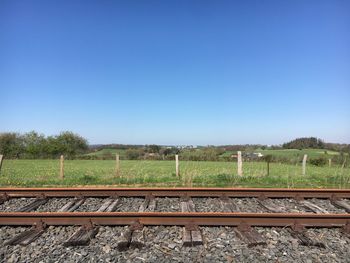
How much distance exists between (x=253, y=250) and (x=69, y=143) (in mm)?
75829

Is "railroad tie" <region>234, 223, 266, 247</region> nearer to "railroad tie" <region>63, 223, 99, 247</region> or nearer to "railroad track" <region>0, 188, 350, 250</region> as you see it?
"railroad track" <region>0, 188, 350, 250</region>

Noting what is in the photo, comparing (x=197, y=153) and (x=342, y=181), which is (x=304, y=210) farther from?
(x=197, y=153)

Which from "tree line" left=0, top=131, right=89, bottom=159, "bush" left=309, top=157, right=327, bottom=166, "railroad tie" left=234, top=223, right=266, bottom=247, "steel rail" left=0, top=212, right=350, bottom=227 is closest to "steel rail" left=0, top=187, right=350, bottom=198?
"steel rail" left=0, top=212, right=350, bottom=227

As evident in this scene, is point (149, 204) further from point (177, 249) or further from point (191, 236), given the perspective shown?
point (177, 249)

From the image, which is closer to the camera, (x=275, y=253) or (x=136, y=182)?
(x=275, y=253)

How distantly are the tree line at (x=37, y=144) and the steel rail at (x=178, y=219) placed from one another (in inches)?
2423

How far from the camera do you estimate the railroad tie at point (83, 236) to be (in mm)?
5188

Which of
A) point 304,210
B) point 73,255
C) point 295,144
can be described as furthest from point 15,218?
point 295,144

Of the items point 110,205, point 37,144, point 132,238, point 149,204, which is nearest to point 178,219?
point 132,238

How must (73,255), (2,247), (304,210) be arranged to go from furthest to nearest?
(304,210) < (2,247) < (73,255)

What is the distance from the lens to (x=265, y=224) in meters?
6.11

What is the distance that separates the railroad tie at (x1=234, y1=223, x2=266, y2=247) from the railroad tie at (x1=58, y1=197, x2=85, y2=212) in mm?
3875

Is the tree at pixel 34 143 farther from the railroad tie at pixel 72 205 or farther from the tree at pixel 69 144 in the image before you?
the railroad tie at pixel 72 205

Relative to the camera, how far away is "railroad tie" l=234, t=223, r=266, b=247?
17.2 ft
